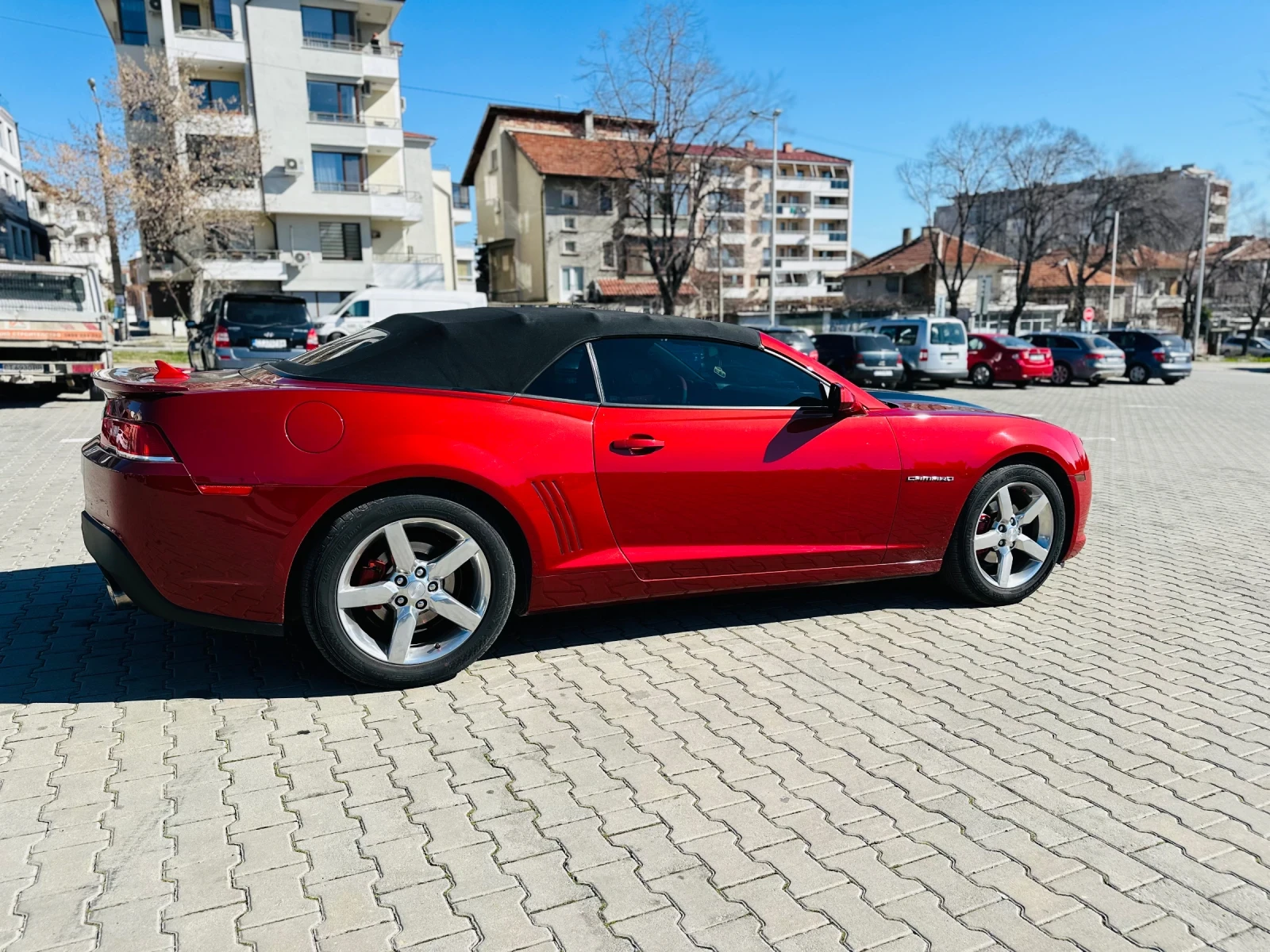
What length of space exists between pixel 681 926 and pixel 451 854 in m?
0.70

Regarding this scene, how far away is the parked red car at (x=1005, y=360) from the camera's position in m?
23.3

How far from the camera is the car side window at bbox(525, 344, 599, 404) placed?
3721mm

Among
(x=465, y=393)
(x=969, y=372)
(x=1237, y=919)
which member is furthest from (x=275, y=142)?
(x=1237, y=919)

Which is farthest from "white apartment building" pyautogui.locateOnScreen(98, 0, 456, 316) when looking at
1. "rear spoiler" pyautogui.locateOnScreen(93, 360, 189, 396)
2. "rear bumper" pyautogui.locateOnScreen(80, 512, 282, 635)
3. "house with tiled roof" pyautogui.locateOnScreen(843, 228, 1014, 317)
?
"rear bumper" pyautogui.locateOnScreen(80, 512, 282, 635)

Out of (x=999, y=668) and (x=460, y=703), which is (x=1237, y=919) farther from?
(x=460, y=703)

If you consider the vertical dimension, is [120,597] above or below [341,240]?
below

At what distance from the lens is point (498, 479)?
138 inches

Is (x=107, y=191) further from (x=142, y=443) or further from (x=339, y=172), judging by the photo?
(x=142, y=443)

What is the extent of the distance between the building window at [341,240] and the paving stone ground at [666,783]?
40.5m

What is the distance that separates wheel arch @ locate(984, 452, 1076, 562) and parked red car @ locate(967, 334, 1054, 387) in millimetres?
19945

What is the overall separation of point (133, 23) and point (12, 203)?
15.0 meters

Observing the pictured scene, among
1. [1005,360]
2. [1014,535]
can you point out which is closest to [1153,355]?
[1005,360]

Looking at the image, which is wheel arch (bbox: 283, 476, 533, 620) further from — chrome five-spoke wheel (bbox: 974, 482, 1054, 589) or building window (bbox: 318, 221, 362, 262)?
building window (bbox: 318, 221, 362, 262)

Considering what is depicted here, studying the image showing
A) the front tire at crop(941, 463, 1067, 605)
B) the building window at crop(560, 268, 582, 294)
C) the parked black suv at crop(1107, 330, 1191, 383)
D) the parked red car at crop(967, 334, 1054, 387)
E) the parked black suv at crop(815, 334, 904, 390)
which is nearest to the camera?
the front tire at crop(941, 463, 1067, 605)
